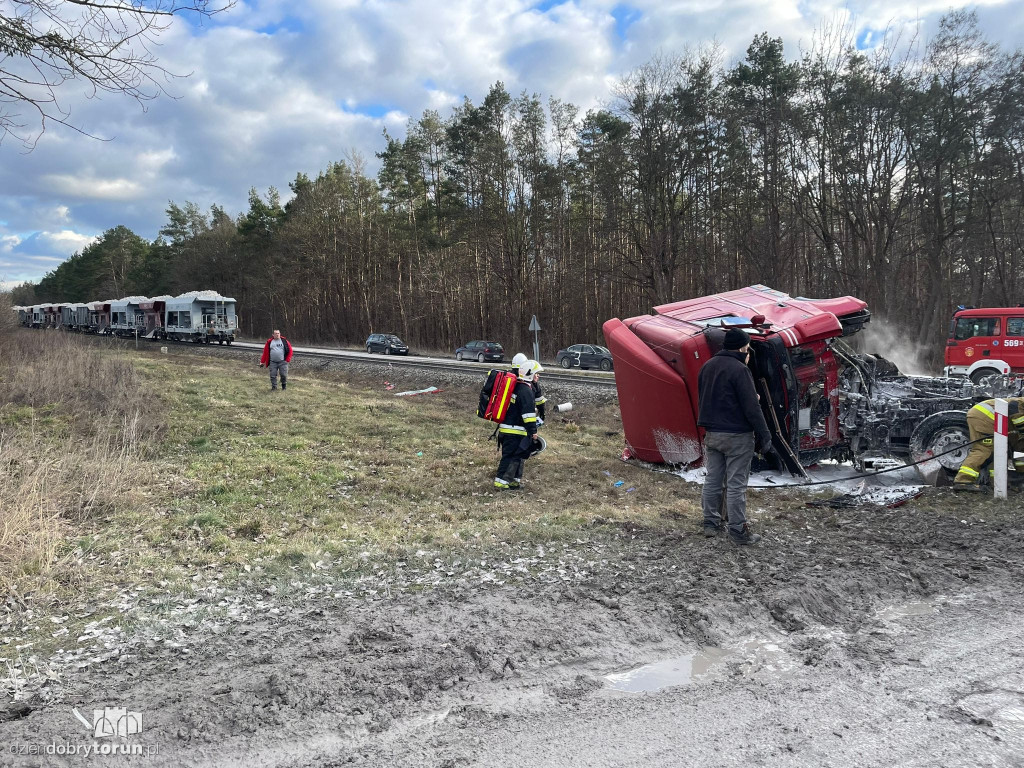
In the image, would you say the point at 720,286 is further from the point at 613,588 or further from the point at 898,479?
the point at 613,588

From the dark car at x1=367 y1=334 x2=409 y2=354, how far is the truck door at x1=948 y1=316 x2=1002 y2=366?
27.2 metres

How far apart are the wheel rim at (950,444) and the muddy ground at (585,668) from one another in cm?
266

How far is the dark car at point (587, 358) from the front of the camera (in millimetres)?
27109

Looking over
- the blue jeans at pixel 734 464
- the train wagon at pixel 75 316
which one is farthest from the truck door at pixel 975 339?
the train wagon at pixel 75 316

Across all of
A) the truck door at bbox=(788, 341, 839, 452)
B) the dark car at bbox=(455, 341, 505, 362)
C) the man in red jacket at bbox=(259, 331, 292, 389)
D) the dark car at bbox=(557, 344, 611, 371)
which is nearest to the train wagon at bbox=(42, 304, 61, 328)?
the dark car at bbox=(455, 341, 505, 362)

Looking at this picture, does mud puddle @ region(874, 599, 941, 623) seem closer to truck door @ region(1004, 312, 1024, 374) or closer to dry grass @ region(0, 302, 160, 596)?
dry grass @ region(0, 302, 160, 596)

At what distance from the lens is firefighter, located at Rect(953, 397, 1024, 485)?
6680 mm

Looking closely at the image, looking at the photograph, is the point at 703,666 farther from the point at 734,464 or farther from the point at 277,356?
the point at 277,356

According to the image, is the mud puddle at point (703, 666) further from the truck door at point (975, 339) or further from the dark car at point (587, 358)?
the dark car at point (587, 358)

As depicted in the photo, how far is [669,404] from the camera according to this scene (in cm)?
782

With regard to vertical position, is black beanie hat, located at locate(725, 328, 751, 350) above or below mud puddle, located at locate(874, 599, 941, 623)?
above

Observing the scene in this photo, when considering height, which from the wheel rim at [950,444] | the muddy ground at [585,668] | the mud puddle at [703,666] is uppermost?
the wheel rim at [950,444]

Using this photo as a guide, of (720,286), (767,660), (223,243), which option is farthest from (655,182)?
(223,243)

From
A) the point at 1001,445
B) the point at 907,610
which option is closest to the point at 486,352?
the point at 1001,445
